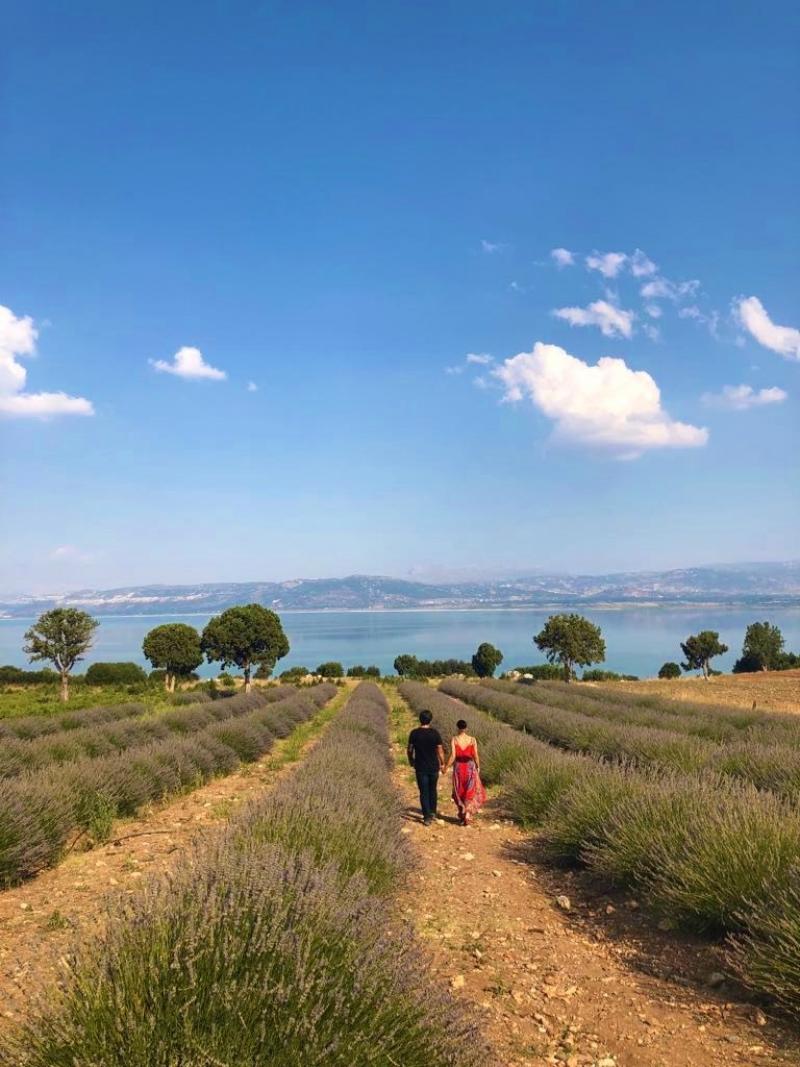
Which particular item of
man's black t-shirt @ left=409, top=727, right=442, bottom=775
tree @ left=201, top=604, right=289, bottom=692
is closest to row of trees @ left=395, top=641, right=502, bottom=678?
tree @ left=201, top=604, right=289, bottom=692

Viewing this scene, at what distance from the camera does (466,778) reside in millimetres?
9602

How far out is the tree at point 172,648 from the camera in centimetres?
4753

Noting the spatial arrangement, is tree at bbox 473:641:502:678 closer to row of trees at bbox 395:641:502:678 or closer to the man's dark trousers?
row of trees at bbox 395:641:502:678

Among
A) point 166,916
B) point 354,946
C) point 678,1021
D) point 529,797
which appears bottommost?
point 529,797

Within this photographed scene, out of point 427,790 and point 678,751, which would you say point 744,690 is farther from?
point 427,790

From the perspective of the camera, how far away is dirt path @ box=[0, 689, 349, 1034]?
3.64 meters

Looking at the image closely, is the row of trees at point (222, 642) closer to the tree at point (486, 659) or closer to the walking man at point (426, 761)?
the tree at point (486, 659)

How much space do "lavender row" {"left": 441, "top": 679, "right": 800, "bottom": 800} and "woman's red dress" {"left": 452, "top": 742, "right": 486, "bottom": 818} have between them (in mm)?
1888

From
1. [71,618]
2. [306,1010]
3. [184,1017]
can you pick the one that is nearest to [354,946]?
[306,1010]

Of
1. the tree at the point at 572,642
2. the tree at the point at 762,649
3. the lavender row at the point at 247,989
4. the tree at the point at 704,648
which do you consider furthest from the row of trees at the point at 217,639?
the tree at the point at 762,649

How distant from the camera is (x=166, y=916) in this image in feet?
9.50

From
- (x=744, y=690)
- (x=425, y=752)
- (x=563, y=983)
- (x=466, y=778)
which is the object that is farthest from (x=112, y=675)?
(x=563, y=983)

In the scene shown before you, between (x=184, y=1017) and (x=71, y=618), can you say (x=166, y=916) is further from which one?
(x=71, y=618)

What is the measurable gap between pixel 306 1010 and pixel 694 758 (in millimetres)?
9474
